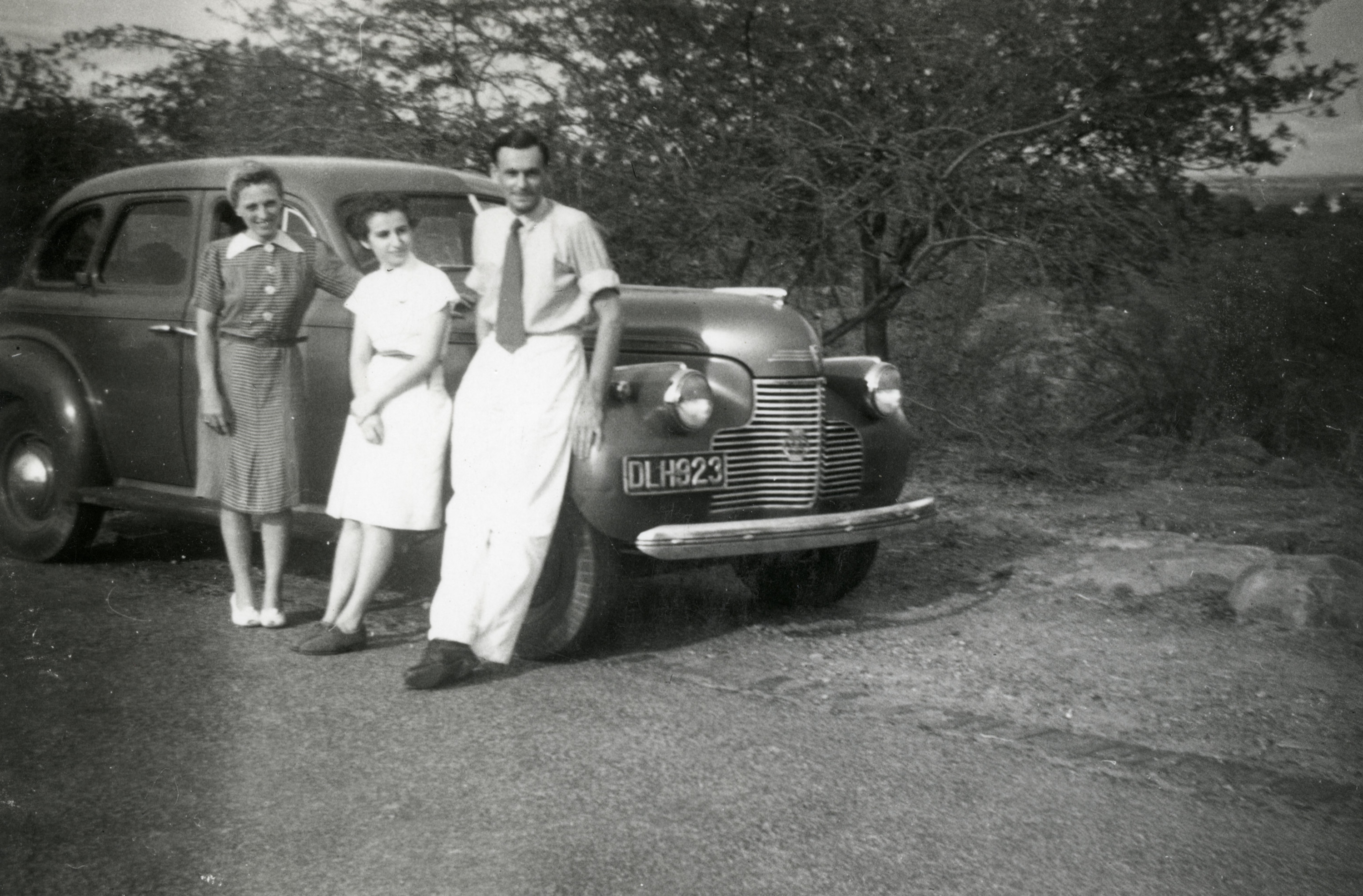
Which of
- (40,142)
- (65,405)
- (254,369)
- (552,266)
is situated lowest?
(65,405)

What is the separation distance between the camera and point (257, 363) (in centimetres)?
548

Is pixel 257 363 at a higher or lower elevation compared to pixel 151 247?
lower

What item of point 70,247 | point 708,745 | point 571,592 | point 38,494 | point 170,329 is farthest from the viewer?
point 70,247

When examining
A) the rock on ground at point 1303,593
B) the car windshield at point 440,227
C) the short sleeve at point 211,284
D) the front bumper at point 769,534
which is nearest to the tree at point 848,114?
the car windshield at point 440,227

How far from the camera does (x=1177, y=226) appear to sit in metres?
8.82

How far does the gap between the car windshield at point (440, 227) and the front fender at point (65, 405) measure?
1.52 m

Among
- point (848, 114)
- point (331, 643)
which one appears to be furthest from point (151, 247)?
point (848, 114)

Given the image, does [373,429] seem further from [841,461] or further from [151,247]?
[151,247]

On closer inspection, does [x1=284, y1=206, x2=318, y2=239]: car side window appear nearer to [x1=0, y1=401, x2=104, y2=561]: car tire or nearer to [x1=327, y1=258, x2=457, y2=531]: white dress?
[x1=327, y1=258, x2=457, y2=531]: white dress

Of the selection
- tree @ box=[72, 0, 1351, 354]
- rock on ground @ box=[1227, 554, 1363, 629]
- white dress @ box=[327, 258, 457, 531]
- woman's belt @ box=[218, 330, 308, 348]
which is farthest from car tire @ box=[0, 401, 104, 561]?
rock on ground @ box=[1227, 554, 1363, 629]

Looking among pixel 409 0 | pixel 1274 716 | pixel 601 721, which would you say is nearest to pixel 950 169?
pixel 409 0

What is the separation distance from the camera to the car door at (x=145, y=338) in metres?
6.16

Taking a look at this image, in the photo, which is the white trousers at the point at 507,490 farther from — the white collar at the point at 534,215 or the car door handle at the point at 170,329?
the car door handle at the point at 170,329

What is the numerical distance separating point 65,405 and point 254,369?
4.62 feet
